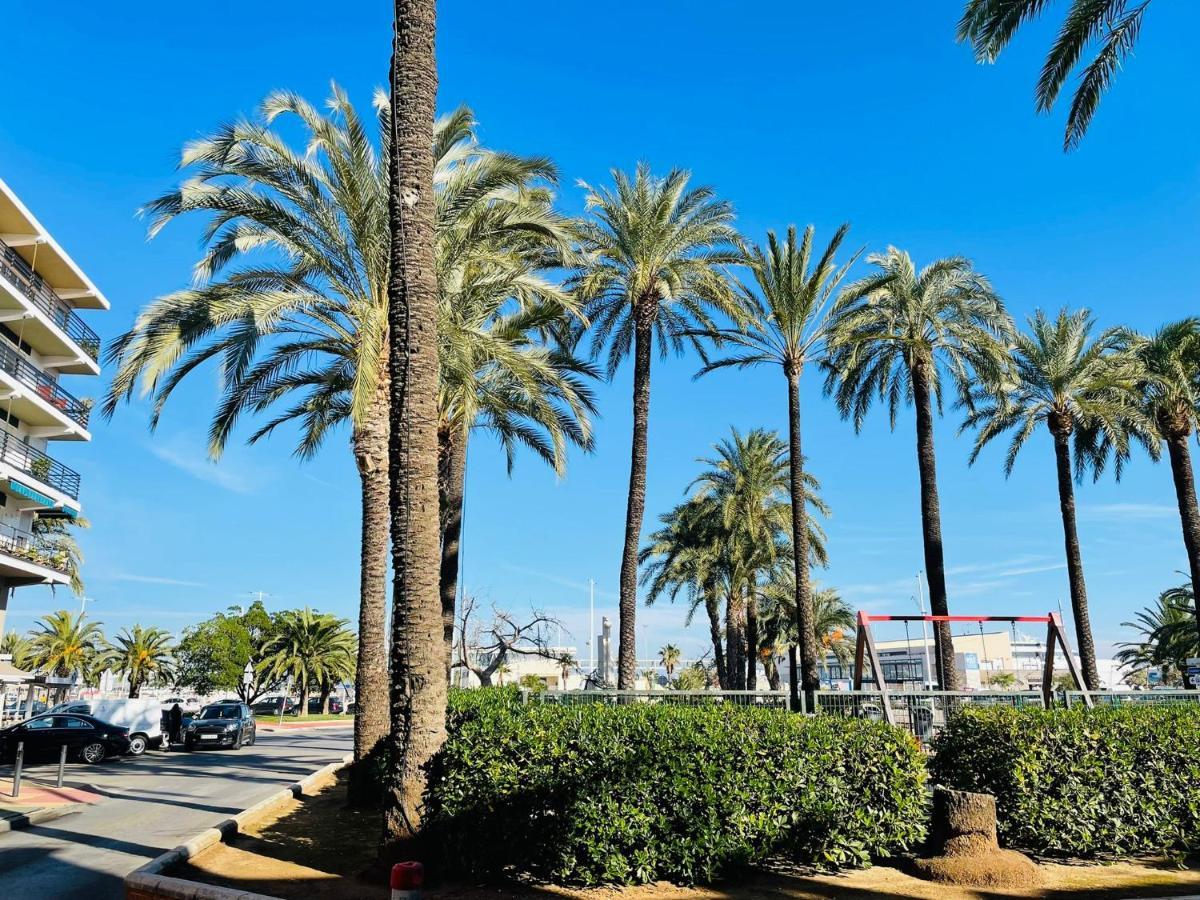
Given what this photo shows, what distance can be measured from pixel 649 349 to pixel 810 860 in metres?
15.5

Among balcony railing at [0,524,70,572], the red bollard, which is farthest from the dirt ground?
balcony railing at [0,524,70,572]

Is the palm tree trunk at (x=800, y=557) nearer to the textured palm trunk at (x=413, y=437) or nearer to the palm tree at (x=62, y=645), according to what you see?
the textured palm trunk at (x=413, y=437)

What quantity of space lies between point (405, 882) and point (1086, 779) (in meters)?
7.35

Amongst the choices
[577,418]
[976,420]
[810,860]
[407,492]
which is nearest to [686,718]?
[810,860]

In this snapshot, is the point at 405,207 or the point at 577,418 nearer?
the point at 405,207

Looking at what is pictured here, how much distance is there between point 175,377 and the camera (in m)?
17.2

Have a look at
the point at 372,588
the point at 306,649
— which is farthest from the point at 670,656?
the point at 372,588

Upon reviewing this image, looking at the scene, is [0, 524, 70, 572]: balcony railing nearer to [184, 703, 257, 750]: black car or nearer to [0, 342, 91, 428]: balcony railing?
[0, 342, 91, 428]: balcony railing

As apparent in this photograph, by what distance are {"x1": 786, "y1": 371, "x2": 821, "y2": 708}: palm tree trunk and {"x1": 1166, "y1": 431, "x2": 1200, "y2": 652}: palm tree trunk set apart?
1261 cm

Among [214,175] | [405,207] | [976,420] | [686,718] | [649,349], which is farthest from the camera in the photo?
[976,420]

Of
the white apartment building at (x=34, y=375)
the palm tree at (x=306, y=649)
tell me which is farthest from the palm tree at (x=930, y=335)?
the palm tree at (x=306, y=649)

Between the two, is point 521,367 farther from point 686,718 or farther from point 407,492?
point 686,718

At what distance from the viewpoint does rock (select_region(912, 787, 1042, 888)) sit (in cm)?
834

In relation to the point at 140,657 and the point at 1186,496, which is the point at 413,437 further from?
the point at 140,657
